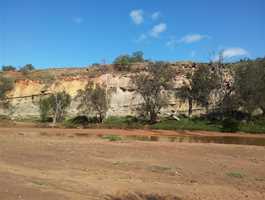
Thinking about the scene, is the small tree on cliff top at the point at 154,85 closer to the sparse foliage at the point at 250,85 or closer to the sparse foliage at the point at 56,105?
the sparse foliage at the point at 250,85

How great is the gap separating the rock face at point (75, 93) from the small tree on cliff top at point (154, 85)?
292 centimetres

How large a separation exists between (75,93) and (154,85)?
13.7 m

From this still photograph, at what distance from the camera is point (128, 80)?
173 feet

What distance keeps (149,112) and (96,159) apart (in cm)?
3248

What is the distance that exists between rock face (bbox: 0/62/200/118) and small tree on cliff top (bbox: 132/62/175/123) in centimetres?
292

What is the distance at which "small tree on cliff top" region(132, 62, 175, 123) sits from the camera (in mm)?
45219

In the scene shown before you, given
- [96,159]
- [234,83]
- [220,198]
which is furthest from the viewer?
[234,83]

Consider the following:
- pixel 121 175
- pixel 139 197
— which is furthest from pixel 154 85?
pixel 139 197

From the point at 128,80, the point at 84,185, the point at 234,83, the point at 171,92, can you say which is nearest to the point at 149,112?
the point at 171,92

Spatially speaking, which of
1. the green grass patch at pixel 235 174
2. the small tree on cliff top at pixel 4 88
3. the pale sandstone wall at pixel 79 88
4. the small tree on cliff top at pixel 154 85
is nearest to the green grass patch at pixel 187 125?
the small tree on cliff top at pixel 154 85

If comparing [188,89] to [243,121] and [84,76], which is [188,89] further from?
[84,76]

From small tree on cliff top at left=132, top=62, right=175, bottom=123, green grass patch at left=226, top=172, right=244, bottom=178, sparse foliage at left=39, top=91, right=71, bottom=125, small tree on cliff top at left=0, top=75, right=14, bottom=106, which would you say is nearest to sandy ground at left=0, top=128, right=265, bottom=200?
green grass patch at left=226, top=172, right=244, bottom=178

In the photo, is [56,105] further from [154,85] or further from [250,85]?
[250,85]

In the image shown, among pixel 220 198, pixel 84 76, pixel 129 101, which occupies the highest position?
pixel 84 76
